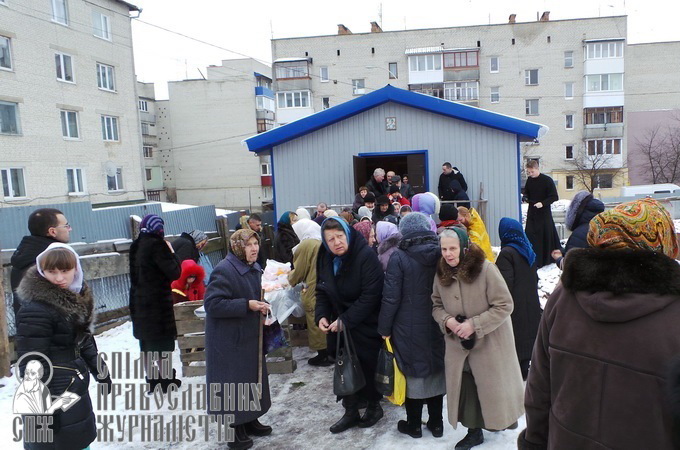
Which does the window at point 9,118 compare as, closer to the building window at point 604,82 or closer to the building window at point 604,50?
the building window at point 604,82

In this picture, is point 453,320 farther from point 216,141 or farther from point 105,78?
point 216,141

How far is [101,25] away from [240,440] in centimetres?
2984

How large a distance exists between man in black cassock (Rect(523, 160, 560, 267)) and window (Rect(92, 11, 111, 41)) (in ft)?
88.7

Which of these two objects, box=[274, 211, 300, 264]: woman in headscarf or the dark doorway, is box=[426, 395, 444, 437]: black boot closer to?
box=[274, 211, 300, 264]: woman in headscarf

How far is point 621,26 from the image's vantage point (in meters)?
40.4

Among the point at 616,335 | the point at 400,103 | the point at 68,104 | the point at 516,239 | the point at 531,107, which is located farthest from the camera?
the point at 531,107

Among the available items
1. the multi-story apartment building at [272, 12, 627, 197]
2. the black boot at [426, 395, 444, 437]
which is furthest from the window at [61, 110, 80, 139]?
the black boot at [426, 395, 444, 437]

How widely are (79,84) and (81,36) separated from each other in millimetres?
2702

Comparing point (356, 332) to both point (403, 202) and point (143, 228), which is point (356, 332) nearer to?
point (143, 228)

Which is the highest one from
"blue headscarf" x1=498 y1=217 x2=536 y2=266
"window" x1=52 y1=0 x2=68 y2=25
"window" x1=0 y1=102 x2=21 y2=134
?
"window" x1=52 y1=0 x2=68 y2=25

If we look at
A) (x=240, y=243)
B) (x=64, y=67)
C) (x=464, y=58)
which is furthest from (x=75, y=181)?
(x=464, y=58)

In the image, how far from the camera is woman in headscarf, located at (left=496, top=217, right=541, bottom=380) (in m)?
4.16

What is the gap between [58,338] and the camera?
3.08 m

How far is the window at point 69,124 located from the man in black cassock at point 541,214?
2437cm
